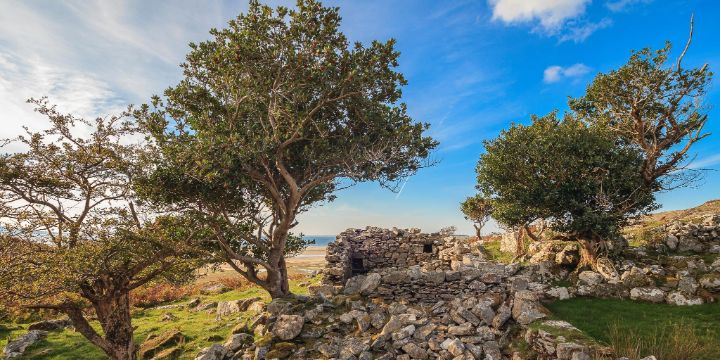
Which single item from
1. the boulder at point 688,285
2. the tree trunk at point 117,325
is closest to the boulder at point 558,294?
the boulder at point 688,285

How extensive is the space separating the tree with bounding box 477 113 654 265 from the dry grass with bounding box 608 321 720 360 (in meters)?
9.13

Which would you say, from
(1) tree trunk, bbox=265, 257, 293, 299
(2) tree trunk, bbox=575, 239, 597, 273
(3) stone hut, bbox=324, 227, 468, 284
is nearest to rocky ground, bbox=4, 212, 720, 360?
(2) tree trunk, bbox=575, 239, 597, 273

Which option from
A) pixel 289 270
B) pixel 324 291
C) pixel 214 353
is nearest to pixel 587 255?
pixel 324 291

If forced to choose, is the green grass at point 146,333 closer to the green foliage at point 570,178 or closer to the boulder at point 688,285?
the green foliage at point 570,178

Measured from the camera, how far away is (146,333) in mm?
19656

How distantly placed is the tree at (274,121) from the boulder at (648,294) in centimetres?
1254

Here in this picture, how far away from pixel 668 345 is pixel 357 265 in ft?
67.5

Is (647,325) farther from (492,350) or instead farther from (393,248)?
(393,248)

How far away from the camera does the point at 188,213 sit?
14922 mm

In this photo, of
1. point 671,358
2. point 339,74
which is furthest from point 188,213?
point 671,358

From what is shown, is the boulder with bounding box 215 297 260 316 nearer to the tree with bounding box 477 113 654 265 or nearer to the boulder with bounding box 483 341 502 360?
the boulder with bounding box 483 341 502 360

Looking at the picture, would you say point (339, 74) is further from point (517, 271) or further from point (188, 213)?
point (517, 271)

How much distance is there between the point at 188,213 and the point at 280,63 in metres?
7.74

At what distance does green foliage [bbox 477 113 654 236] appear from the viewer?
20.6m
